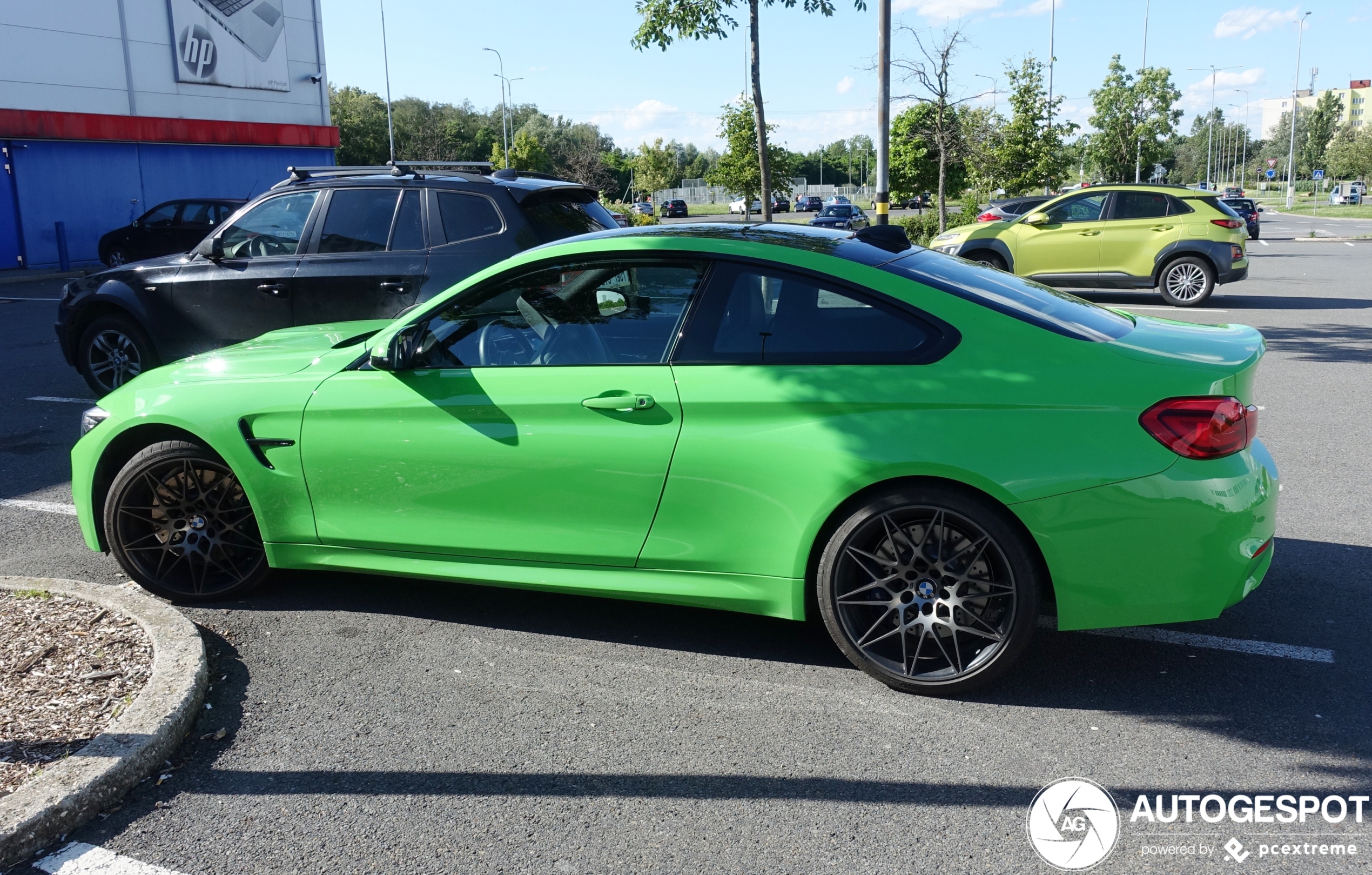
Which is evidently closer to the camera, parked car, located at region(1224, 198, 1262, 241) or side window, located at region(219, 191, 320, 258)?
side window, located at region(219, 191, 320, 258)

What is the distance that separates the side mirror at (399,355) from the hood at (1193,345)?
260 centimetres

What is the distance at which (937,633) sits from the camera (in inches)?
142

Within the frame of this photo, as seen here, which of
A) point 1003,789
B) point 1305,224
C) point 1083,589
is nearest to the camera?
point 1003,789

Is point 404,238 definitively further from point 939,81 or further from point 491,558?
point 939,81

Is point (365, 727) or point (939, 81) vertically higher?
point (939, 81)

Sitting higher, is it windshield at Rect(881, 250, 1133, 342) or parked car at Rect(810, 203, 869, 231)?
parked car at Rect(810, 203, 869, 231)

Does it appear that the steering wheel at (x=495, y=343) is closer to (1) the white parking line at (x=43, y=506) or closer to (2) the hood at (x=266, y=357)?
(2) the hood at (x=266, y=357)

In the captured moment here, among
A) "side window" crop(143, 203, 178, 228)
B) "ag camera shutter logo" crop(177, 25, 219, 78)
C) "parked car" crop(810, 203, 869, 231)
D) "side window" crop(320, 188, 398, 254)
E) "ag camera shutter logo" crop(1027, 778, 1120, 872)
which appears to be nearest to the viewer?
"ag camera shutter logo" crop(1027, 778, 1120, 872)

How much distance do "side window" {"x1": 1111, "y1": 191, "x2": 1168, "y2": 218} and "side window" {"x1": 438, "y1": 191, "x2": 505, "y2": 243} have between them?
444 inches

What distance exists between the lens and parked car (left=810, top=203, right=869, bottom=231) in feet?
126

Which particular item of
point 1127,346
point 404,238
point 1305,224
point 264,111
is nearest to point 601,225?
point 404,238

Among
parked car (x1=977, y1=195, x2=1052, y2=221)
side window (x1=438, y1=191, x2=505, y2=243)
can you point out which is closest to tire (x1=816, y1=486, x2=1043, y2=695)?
side window (x1=438, y1=191, x2=505, y2=243)

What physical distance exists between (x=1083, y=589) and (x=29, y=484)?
6.19 metres

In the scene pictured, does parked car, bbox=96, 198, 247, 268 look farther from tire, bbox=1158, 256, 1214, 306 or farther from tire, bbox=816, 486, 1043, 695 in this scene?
tire, bbox=816, 486, 1043, 695
